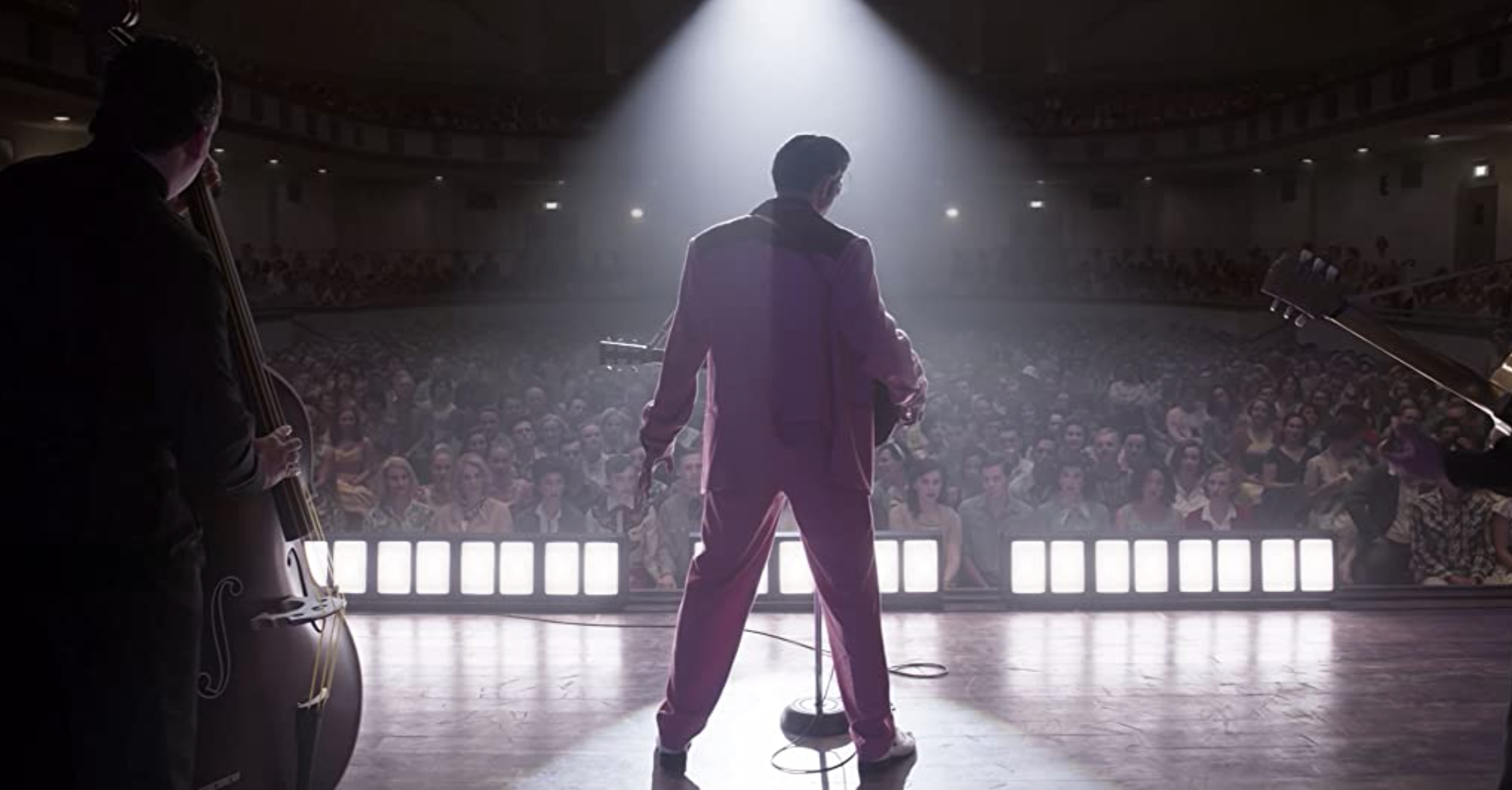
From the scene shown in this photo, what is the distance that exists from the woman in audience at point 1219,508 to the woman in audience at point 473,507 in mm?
3035

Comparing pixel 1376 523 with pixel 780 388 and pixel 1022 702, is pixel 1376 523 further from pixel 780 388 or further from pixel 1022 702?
pixel 780 388

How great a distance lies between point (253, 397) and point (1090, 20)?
25374 millimetres

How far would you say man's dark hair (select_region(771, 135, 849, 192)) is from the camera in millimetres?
2650

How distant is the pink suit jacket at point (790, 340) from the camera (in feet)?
8.61

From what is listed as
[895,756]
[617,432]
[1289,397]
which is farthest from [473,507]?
[1289,397]

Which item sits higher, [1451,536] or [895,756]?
[1451,536]

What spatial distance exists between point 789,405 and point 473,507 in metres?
3.17

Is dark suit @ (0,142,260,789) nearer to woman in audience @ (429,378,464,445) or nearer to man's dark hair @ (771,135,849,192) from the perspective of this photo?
man's dark hair @ (771,135,849,192)

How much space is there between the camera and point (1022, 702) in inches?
128

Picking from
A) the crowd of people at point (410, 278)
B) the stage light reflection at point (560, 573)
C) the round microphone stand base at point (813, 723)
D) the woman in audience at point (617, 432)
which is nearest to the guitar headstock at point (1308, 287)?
the round microphone stand base at point (813, 723)

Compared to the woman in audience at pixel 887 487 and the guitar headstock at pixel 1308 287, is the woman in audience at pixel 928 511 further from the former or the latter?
the guitar headstock at pixel 1308 287

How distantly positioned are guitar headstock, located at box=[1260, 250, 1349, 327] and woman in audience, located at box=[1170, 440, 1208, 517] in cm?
312

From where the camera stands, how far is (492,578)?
4.22m

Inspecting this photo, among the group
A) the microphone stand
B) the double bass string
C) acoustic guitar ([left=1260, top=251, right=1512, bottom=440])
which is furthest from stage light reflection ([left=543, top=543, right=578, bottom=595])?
acoustic guitar ([left=1260, top=251, right=1512, bottom=440])
